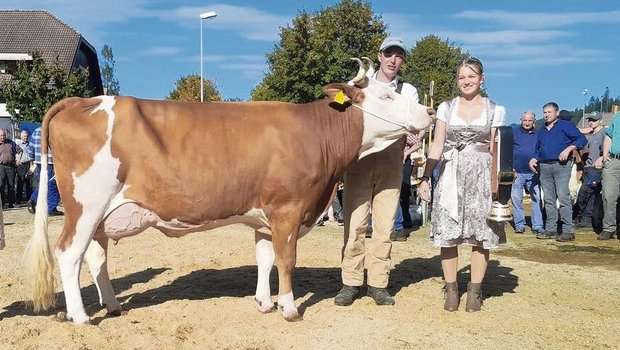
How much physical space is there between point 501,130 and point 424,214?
6900 mm

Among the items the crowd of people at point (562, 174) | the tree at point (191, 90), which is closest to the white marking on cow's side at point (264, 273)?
the crowd of people at point (562, 174)

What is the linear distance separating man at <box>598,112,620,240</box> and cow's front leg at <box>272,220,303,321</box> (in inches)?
275

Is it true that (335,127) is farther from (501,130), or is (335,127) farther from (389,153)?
(501,130)

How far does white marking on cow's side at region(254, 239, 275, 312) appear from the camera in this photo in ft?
18.0

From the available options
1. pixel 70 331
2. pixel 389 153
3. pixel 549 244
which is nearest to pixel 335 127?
pixel 389 153

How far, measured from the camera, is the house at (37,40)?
37.9 meters

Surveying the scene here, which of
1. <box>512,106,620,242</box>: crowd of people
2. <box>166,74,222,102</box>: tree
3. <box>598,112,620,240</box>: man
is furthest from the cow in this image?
<box>166,74,222,102</box>: tree

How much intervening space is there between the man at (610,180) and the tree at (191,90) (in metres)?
42.5

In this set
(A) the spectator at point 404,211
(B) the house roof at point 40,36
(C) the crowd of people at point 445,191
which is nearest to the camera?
(C) the crowd of people at point 445,191

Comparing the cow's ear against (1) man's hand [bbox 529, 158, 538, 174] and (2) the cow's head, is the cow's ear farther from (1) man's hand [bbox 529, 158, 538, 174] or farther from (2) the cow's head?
(1) man's hand [bbox 529, 158, 538, 174]

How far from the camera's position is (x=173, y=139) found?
4996 millimetres

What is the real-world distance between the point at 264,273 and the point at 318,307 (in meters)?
0.60

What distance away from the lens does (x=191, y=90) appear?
175 ft

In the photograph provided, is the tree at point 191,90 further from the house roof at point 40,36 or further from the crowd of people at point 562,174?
the crowd of people at point 562,174
